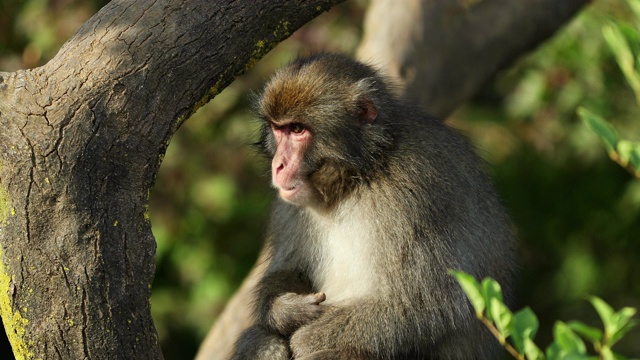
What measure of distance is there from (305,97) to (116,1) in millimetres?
915

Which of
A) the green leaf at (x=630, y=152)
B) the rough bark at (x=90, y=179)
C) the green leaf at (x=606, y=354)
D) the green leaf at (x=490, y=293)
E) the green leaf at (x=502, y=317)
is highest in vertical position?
the rough bark at (x=90, y=179)

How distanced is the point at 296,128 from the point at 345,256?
1.94ft

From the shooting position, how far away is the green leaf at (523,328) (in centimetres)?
206

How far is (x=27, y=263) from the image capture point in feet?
10.6

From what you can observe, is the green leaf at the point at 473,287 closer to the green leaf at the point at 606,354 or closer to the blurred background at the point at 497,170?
the green leaf at the point at 606,354

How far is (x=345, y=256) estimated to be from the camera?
430 cm

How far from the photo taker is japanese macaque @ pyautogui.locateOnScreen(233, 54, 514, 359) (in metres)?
4.04

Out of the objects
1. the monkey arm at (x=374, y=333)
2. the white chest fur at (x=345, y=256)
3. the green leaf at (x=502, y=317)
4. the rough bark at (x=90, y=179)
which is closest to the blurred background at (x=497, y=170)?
the white chest fur at (x=345, y=256)

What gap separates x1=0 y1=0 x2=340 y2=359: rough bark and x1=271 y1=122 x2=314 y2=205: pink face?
0.70 meters

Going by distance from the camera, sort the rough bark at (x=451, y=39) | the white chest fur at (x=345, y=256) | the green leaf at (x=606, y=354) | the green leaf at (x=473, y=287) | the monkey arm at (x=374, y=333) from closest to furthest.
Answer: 1. the green leaf at (x=606, y=354)
2. the green leaf at (x=473, y=287)
3. the monkey arm at (x=374, y=333)
4. the white chest fur at (x=345, y=256)
5. the rough bark at (x=451, y=39)

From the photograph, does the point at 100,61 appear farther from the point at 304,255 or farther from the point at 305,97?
the point at 304,255

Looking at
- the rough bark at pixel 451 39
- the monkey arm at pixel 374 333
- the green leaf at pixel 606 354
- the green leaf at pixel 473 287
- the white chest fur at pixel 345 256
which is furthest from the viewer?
the rough bark at pixel 451 39

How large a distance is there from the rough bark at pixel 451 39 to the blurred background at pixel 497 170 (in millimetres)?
431

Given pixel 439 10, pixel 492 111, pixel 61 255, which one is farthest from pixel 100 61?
pixel 492 111
